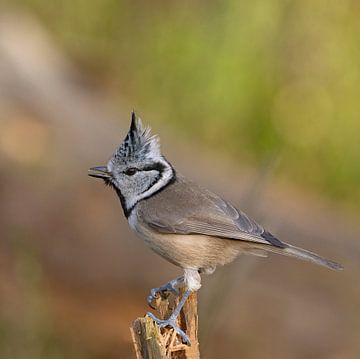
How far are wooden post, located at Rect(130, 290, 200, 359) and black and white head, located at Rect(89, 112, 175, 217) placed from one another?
2.35 ft

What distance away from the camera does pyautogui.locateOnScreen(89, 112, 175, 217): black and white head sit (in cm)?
409

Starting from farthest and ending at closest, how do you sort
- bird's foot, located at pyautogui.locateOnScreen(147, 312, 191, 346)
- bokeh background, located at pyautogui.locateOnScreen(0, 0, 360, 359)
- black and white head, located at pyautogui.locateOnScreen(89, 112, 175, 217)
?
bokeh background, located at pyautogui.locateOnScreen(0, 0, 360, 359) → black and white head, located at pyautogui.locateOnScreen(89, 112, 175, 217) → bird's foot, located at pyautogui.locateOnScreen(147, 312, 191, 346)

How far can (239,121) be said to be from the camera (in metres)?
8.44

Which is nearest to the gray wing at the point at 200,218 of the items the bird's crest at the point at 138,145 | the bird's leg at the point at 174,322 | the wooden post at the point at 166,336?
the bird's crest at the point at 138,145

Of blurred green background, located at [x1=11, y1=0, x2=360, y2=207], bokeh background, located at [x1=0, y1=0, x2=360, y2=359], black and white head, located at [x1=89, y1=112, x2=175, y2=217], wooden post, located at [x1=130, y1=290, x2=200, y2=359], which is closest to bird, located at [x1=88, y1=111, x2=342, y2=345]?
black and white head, located at [x1=89, y1=112, x2=175, y2=217]

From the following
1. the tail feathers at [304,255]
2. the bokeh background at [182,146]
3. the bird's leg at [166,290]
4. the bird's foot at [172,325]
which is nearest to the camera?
the bird's foot at [172,325]

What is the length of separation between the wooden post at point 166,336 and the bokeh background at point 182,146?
4.94 feet

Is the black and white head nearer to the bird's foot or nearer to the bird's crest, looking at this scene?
the bird's crest

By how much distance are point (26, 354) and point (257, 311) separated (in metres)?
2.16

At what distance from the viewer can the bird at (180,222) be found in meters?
3.95

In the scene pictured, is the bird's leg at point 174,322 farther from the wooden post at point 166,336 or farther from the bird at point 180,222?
the bird at point 180,222

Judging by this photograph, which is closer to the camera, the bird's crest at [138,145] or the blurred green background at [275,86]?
the bird's crest at [138,145]

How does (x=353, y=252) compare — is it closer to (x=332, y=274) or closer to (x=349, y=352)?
(x=332, y=274)

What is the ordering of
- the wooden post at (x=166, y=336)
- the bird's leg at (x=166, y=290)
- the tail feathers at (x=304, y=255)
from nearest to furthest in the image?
1. the wooden post at (x=166, y=336)
2. the tail feathers at (x=304, y=255)
3. the bird's leg at (x=166, y=290)
